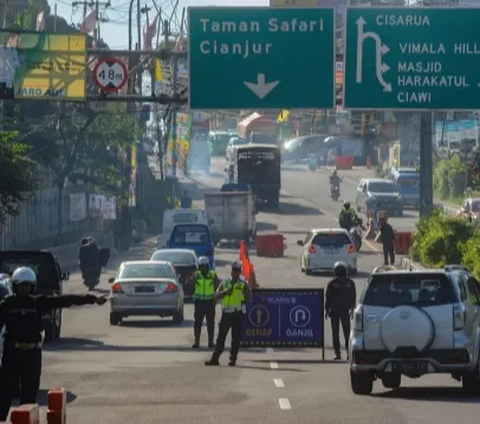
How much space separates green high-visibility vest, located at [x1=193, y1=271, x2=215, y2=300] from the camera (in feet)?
92.3

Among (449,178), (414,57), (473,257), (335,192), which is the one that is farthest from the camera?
(335,192)

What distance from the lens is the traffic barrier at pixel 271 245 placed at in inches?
2317

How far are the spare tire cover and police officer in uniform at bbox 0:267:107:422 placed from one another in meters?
5.81

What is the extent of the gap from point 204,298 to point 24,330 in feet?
43.9

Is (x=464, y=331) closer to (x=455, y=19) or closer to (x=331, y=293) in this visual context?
(x=331, y=293)

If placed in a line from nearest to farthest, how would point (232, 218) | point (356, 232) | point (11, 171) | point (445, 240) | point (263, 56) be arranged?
point (263, 56) < point (11, 171) < point (445, 240) < point (356, 232) < point (232, 218)

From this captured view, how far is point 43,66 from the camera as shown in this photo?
115 feet

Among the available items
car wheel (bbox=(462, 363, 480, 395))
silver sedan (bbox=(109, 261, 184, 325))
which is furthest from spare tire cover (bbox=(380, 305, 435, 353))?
silver sedan (bbox=(109, 261, 184, 325))

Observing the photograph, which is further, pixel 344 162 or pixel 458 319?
pixel 344 162

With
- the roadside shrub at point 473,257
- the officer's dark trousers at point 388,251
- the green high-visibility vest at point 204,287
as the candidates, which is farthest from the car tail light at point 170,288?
the officer's dark trousers at point 388,251

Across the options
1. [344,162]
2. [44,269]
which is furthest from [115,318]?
[344,162]

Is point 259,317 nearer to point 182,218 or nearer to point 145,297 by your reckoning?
point 145,297

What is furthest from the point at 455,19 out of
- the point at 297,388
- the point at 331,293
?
the point at 297,388

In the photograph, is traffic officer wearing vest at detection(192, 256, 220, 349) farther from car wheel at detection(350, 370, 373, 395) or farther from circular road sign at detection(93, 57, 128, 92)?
car wheel at detection(350, 370, 373, 395)
